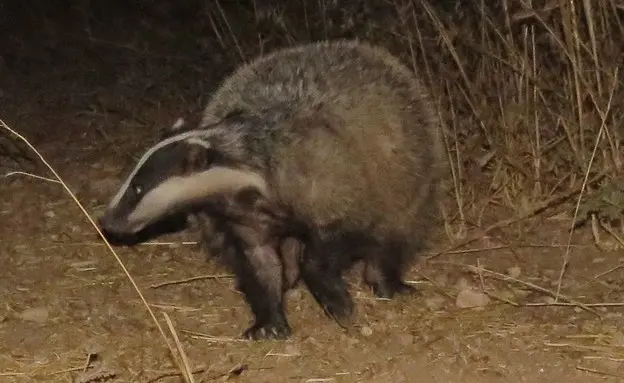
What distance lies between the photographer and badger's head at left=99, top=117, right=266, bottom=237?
12.5 feet

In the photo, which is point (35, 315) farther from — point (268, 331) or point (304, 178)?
point (304, 178)

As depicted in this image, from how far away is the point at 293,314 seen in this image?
4160mm

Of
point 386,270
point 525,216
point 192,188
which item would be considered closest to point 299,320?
point 386,270

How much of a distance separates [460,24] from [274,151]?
1.89 metres

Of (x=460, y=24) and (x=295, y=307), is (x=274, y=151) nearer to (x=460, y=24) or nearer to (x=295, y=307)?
(x=295, y=307)

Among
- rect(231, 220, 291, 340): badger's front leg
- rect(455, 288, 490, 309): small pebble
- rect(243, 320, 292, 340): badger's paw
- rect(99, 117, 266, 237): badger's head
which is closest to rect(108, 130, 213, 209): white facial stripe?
rect(99, 117, 266, 237): badger's head

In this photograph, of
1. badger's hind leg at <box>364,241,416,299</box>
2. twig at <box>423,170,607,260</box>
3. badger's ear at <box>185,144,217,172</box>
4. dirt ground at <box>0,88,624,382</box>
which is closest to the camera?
dirt ground at <box>0,88,624,382</box>

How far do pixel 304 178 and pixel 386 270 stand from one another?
60 cm

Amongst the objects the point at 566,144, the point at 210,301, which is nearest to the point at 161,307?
the point at 210,301

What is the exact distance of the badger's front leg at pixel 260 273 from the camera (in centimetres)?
397

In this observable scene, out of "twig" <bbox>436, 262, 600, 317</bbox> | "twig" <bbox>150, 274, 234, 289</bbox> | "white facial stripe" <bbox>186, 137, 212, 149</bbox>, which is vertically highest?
"white facial stripe" <bbox>186, 137, 212, 149</bbox>

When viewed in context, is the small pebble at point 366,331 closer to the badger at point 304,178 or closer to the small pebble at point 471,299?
the badger at point 304,178

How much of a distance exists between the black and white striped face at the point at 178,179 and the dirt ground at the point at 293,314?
43 centimetres

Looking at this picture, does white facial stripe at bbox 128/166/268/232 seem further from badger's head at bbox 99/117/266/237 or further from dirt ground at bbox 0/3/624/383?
dirt ground at bbox 0/3/624/383
